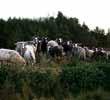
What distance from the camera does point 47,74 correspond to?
22.0m

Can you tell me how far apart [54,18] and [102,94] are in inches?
3319

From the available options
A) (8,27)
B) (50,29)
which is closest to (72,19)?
(50,29)

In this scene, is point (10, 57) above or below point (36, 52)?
below

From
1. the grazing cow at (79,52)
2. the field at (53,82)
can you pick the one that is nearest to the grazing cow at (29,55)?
the field at (53,82)

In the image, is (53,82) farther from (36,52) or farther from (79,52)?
(79,52)

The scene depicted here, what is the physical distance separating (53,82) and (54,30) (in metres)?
70.2

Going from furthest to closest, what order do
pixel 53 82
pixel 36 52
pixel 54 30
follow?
1. pixel 54 30
2. pixel 36 52
3. pixel 53 82

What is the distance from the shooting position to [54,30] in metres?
92.2

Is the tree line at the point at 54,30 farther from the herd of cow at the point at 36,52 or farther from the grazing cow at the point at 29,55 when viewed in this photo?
the grazing cow at the point at 29,55

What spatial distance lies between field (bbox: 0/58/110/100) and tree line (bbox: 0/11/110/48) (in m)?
53.5

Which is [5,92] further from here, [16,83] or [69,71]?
[69,71]

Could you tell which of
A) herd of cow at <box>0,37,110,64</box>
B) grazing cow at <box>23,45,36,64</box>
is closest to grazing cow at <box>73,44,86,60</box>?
herd of cow at <box>0,37,110,64</box>

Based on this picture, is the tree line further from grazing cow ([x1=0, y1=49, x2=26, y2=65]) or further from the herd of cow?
grazing cow ([x1=0, y1=49, x2=26, y2=65])

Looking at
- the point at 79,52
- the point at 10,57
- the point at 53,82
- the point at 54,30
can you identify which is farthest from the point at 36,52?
the point at 54,30
